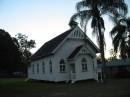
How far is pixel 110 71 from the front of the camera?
55125 millimetres

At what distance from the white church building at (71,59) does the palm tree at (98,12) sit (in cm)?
259

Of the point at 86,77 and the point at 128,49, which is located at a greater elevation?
the point at 128,49

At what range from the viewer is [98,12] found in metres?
30.8

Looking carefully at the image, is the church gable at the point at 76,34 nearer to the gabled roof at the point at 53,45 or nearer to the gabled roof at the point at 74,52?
the gabled roof at the point at 53,45

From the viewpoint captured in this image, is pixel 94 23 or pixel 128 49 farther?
pixel 128 49

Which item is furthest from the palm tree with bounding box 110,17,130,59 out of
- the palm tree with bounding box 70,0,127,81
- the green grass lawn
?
the green grass lawn

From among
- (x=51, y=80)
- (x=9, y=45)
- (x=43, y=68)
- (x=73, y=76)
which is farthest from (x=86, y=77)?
(x=9, y=45)

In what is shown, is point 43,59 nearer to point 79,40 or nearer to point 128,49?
point 79,40

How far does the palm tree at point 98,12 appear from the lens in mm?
30172

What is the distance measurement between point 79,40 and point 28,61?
16086mm

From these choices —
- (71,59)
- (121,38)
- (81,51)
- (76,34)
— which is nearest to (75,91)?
(71,59)

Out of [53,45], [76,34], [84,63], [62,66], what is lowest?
[62,66]

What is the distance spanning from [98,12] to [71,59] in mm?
7695

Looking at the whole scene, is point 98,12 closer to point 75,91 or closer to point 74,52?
point 74,52
